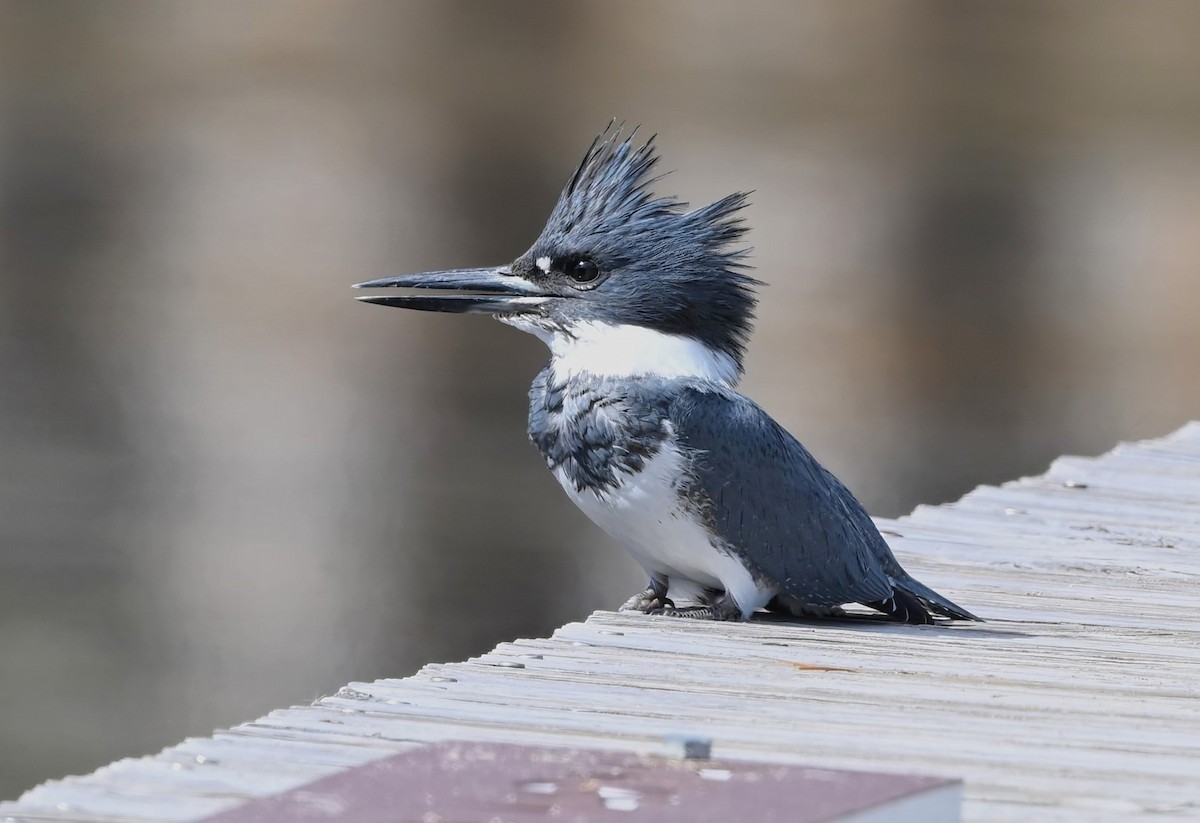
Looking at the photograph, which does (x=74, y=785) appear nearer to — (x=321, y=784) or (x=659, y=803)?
(x=321, y=784)

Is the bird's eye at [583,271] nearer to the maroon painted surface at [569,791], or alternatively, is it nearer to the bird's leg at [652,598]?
the bird's leg at [652,598]

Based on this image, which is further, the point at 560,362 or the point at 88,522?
the point at 88,522

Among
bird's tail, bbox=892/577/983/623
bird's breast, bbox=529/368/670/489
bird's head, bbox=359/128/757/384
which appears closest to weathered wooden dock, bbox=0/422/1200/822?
bird's tail, bbox=892/577/983/623

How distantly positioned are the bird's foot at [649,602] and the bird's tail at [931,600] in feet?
1.35

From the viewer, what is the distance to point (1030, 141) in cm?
1061

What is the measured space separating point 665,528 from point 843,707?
27.0 inches

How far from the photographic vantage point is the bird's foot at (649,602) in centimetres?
343

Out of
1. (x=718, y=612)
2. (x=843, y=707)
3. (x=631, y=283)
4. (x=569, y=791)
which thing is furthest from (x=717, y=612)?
(x=569, y=791)

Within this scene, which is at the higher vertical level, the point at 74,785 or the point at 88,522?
the point at 88,522

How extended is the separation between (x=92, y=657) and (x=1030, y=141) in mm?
5570

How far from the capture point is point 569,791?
1888 mm

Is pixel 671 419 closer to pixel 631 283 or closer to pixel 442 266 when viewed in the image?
pixel 631 283

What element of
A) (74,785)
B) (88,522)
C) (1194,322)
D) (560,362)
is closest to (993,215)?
(1194,322)

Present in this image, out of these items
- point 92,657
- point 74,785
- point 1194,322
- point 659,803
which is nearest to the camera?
point 659,803
